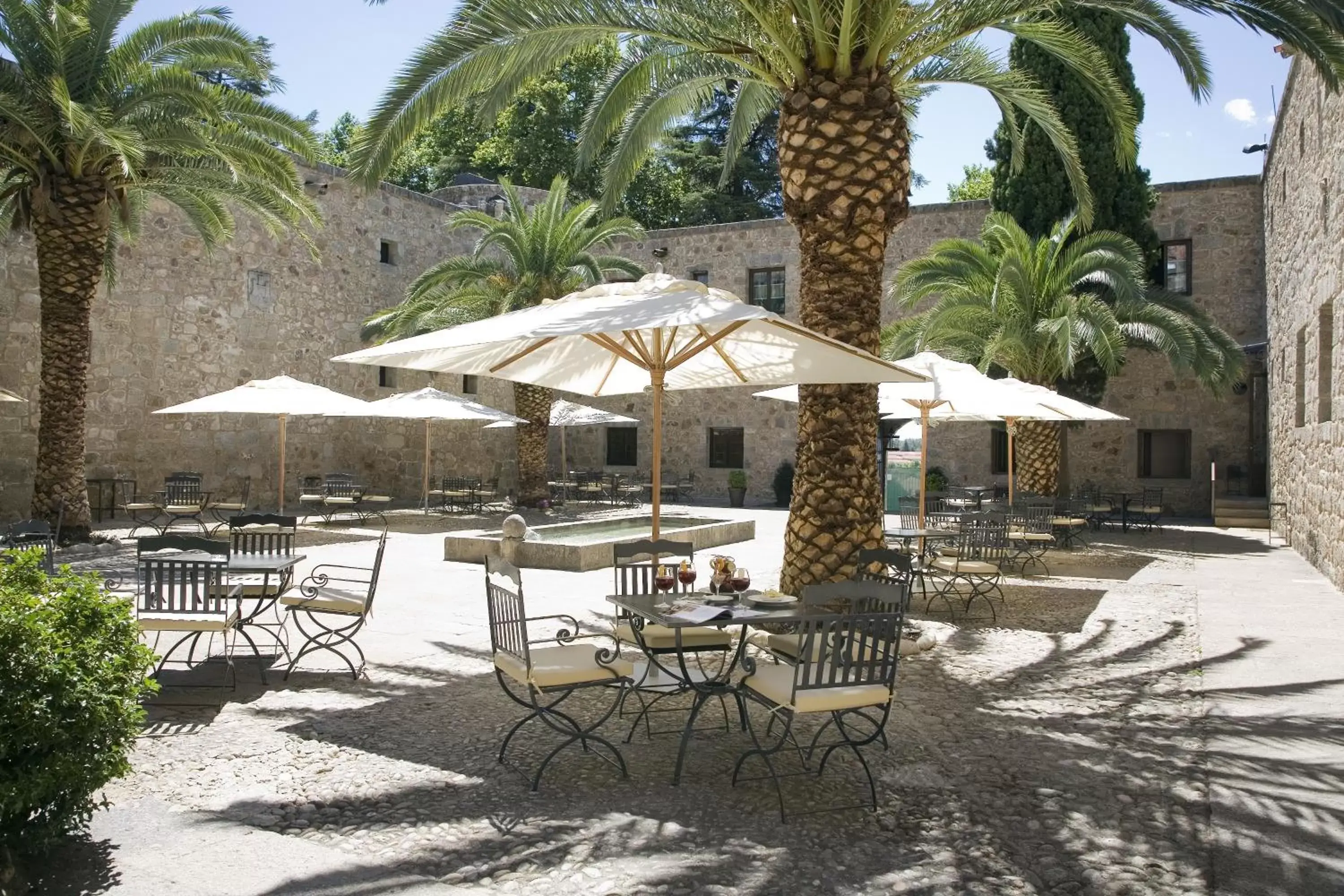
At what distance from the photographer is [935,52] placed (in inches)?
299

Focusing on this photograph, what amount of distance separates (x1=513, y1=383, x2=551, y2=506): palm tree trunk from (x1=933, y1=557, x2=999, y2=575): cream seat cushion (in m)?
11.5

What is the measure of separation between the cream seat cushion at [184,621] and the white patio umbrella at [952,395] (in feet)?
15.9

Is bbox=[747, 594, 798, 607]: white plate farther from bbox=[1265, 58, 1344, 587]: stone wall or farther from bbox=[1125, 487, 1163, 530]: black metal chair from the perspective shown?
bbox=[1125, 487, 1163, 530]: black metal chair

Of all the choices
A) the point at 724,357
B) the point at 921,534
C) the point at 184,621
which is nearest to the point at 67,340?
the point at 184,621

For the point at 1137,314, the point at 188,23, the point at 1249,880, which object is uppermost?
the point at 188,23

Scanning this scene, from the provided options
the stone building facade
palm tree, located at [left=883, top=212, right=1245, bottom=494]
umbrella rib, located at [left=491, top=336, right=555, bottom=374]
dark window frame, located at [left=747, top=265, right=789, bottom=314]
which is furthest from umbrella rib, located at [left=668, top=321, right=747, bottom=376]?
dark window frame, located at [left=747, top=265, right=789, bottom=314]

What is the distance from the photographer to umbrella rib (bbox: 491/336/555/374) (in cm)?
673

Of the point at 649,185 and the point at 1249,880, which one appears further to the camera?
the point at 649,185

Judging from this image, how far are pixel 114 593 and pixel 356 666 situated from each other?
108 inches

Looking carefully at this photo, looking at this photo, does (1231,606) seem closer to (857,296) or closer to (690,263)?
(857,296)

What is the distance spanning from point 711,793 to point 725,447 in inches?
847

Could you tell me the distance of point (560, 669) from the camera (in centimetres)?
438

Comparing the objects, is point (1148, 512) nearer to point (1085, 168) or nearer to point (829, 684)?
point (1085, 168)

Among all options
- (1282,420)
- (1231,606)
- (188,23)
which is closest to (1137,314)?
(1282,420)
